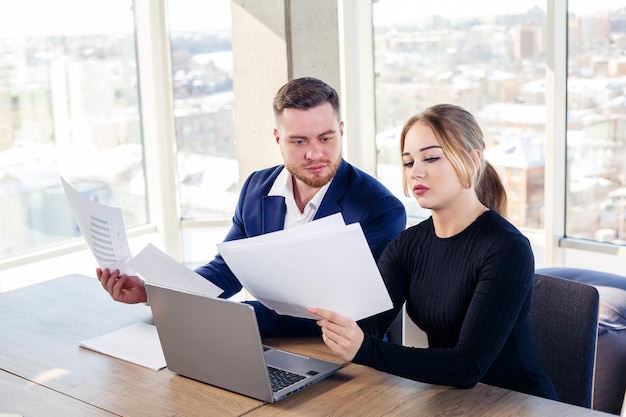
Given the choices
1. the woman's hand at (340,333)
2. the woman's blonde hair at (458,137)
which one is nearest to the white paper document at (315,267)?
the woman's hand at (340,333)

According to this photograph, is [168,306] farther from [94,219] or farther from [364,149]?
[364,149]

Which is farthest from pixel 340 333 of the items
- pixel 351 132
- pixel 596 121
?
pixel 351 132

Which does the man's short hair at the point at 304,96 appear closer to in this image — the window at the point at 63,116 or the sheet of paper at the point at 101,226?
the sheet of paper at the point at 101,226

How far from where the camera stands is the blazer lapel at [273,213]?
251cm

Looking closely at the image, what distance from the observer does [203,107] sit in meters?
4.94


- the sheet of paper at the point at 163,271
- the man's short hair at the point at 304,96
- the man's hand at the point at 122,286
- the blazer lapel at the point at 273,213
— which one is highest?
the man's short hair at the point at 304,96

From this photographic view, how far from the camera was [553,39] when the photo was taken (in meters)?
3.85

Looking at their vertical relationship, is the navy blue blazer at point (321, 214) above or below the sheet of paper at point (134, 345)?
above

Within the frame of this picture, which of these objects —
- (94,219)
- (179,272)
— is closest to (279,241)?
(179,272)

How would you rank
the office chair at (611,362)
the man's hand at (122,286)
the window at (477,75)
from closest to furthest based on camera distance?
the man's hand at (122,286) < the office chair at (611,362) < the window at (477,75)

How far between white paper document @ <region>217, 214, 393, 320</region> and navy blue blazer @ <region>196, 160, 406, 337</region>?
0.35 meters

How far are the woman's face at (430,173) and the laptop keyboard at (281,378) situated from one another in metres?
0.49

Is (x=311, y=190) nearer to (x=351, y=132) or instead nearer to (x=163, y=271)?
(x=163, y=271)

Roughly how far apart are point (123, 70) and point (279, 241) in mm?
3475
